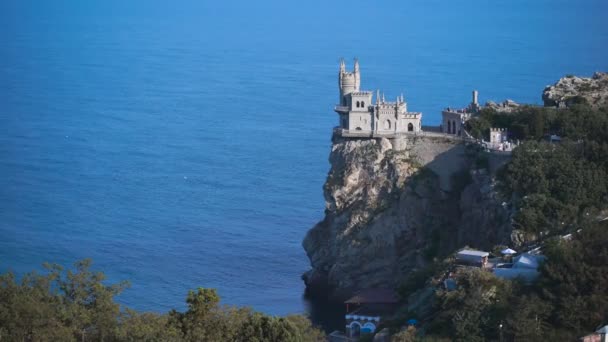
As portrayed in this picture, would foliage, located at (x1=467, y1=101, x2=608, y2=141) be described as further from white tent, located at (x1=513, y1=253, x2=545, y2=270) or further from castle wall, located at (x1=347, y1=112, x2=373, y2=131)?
white tent, located at (x1=513, y1=253, x2=545, y2=270)

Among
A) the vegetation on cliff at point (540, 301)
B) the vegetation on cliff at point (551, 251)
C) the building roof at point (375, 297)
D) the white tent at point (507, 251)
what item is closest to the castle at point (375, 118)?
the vegetation on cliff at point (551, 251)

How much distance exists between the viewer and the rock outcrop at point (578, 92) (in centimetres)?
6725

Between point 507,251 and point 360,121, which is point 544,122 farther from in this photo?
point 507,251

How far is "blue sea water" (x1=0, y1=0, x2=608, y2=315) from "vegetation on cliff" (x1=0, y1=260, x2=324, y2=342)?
20.0 m

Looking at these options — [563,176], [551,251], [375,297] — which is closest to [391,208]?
[375,297]

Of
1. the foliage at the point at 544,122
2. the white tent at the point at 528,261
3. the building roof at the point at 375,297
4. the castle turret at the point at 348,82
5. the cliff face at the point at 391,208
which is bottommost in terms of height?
the white tent at the point at 528,261

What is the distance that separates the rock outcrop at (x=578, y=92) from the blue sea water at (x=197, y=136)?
14.8m

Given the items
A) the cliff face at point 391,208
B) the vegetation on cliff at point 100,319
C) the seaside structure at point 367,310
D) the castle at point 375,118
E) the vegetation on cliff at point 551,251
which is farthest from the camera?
the castle at point 375,118

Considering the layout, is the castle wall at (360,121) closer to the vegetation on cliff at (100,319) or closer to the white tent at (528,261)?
the white tent at (528,261)

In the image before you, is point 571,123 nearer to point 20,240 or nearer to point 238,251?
point 238,251

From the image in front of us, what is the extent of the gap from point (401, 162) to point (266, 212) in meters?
16.5

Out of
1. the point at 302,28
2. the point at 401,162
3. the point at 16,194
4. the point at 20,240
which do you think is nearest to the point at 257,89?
the point at 16,194

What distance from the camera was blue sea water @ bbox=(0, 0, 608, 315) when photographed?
233 ft

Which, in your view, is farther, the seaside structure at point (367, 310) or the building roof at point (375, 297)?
the building roof at point (375, 297)
